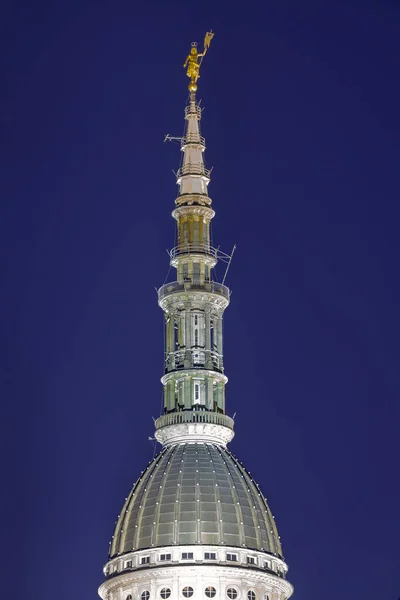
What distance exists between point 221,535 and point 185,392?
1885cm

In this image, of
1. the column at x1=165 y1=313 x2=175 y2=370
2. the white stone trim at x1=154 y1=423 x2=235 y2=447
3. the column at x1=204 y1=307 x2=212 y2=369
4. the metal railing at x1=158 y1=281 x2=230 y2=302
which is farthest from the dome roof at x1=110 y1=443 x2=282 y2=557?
the metal railing at x1=158 y1=281 x2=230 y2=302

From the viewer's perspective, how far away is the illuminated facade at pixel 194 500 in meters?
171

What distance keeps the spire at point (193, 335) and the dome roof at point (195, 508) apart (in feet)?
13.0

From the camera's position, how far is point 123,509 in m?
179

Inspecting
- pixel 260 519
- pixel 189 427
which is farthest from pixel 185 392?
pixel 260 519

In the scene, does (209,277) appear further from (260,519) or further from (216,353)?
(260,519)

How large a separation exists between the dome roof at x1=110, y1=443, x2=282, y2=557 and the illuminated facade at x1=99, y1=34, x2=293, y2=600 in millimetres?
95

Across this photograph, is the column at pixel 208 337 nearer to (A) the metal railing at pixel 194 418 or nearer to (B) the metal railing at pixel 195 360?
(B) the metal railing at pixel 195 360

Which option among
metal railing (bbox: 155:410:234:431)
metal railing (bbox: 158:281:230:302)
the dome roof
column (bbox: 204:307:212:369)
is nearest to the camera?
the dome roof

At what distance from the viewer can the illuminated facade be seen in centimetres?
17100

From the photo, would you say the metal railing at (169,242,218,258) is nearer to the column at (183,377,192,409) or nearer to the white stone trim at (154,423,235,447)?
the column at (183,377,192,409)

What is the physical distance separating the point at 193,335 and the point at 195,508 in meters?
22.6

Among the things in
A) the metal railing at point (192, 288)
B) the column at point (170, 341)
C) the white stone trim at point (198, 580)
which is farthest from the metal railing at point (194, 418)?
the white stone trim at point (198, 580)

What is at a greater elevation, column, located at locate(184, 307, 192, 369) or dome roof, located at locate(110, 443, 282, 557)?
column, located at locate(184, 307, 192, 369)
